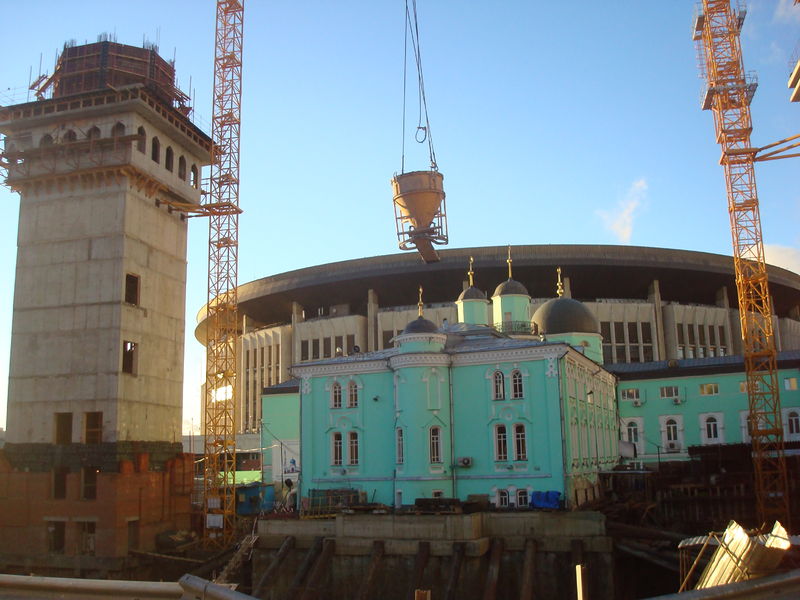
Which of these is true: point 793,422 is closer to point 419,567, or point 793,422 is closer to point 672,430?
point 672,430

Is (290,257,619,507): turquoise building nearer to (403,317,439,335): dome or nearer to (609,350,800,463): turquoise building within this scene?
(403,317,439,335): dome

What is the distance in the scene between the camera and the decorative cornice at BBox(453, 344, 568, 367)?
148 feet

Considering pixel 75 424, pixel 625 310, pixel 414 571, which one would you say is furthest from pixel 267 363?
pixel 414 571

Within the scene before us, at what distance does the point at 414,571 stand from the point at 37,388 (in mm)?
30672

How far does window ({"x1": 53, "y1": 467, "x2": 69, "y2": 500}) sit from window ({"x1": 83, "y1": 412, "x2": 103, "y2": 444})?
2.35 metres

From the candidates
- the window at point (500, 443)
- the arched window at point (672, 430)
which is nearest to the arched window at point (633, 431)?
the arched window at point (672, 430)

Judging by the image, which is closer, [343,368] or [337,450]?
[337,450]

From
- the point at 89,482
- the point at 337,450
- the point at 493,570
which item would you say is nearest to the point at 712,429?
the point at 337,450

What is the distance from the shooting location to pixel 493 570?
3381 cm

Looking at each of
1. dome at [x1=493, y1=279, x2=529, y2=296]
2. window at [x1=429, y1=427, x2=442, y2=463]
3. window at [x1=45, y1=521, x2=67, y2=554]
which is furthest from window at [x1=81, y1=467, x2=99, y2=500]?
dome at [x1=493, y1=279, x2=529, y2=296]

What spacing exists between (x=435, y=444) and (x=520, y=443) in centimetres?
479

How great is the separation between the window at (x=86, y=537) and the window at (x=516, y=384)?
25.8 m

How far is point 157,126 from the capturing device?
2314 inches

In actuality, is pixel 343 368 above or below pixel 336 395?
above
